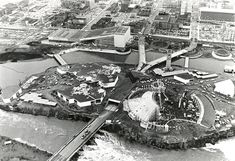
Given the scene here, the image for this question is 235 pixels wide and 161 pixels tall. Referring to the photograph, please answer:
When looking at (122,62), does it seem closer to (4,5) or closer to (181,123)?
(181,123)

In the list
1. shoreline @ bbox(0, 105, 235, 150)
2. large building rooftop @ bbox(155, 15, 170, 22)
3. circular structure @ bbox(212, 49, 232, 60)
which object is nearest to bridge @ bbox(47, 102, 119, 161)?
shoreline @ bbox(0, 105, 235, 150)

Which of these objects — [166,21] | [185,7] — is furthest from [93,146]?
[185,7]

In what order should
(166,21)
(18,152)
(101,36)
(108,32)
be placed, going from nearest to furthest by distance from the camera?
(18,152)
(101,36)
(108,32)
(166,21)

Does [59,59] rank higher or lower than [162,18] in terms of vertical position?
lower

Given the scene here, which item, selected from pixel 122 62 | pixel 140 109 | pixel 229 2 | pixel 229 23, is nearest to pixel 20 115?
pixel 140 109

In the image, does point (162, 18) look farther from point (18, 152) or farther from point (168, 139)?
point (18, 152)

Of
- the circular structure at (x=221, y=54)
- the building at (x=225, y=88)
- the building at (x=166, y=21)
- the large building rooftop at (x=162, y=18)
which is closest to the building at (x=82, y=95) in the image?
the building at (x=225, y=88)

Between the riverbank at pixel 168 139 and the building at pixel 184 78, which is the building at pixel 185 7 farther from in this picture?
the riverbank at pixel 168 139
